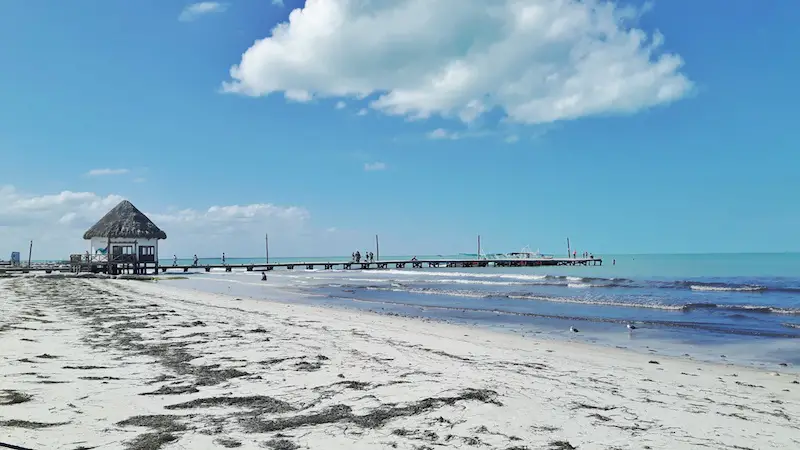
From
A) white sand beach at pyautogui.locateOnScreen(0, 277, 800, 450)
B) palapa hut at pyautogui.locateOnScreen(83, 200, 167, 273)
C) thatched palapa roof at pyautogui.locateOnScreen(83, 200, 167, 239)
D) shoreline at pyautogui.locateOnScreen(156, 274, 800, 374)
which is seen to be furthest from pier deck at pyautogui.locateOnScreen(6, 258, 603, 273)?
white sand beach at pyautogui.locateOnScreen(0, 277, 800, 450)

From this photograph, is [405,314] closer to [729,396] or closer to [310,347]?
[310,347]

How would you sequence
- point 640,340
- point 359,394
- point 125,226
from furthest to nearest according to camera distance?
point 125,226
point 640,340
point 359,394

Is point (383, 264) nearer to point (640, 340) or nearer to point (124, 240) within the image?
point (124, 240)

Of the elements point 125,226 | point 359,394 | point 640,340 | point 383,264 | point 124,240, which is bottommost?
point 640,340

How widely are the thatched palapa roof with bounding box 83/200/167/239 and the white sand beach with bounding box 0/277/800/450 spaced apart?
121 ft

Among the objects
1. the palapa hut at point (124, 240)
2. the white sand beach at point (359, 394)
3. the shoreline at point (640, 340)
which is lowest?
the shoreline at point (640, 340)

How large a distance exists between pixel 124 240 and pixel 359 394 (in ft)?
148

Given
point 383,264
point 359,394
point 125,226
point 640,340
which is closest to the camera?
point 359,394

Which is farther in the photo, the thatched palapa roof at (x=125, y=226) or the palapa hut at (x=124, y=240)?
the thatched palapa roof at (x=125, y=226)

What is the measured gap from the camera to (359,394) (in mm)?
5492

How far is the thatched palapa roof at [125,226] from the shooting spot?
43375 mm

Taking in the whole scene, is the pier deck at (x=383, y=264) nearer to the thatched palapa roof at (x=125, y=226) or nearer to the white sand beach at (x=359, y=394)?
the thatched palapa roof at (x=125, y=226)

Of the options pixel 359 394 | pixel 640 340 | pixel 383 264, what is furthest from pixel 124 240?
pixel 359 394

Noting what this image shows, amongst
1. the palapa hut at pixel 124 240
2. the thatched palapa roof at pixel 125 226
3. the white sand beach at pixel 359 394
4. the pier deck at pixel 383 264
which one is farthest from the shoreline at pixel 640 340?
the pier deck at pixel 383 264
